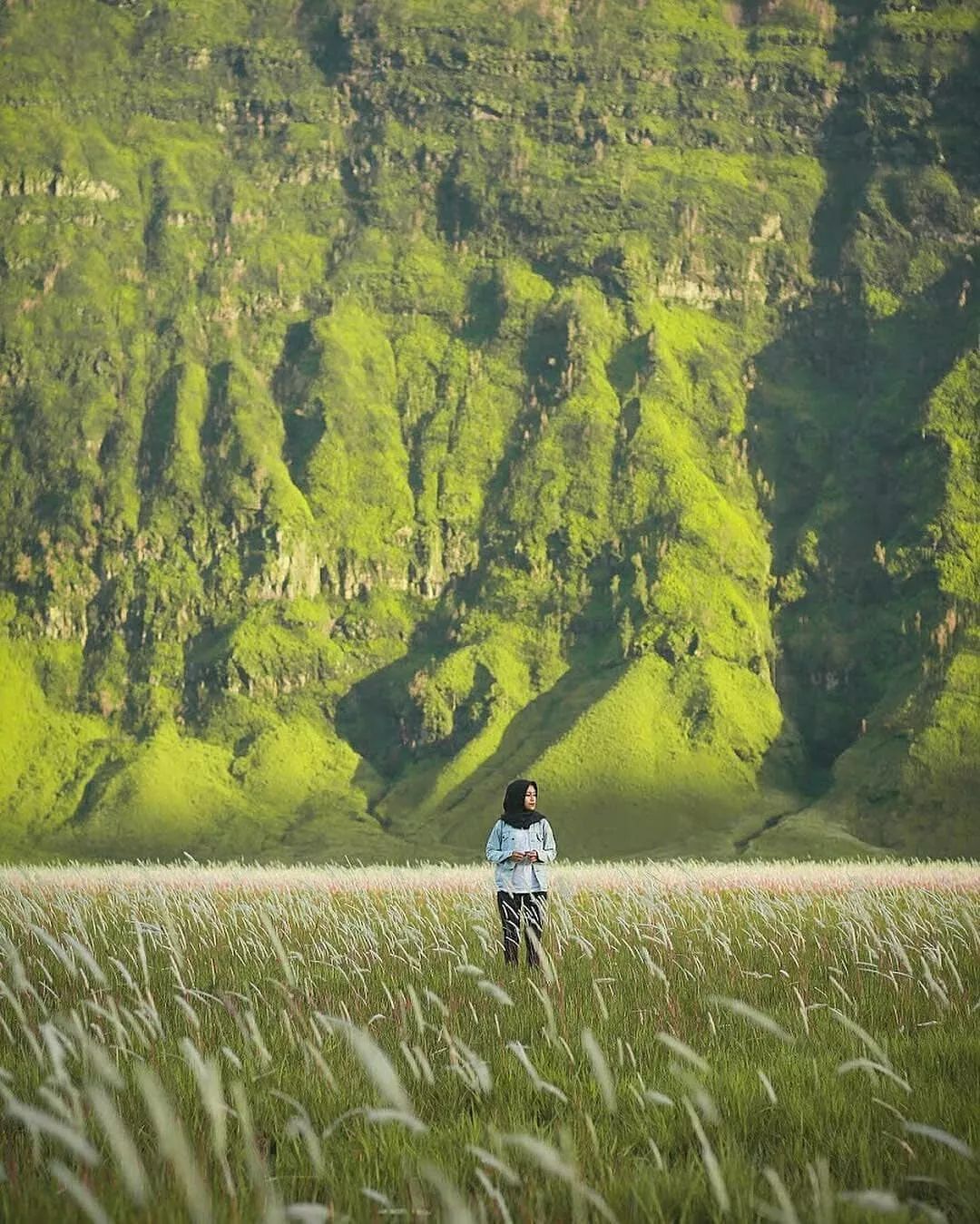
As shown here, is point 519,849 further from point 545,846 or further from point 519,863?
point 545,846

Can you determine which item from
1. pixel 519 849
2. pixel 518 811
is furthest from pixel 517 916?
pixel 518 811

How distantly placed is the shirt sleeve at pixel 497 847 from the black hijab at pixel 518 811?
0.41 feet

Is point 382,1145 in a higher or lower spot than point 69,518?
lower

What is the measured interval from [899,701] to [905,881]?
421ft

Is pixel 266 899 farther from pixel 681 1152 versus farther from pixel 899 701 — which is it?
pixel 899 701

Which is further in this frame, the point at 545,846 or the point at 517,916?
the point at 545,846

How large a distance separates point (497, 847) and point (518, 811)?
24.0 inches

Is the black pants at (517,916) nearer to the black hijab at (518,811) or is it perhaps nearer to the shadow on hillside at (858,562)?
the black hijab at (518,811)

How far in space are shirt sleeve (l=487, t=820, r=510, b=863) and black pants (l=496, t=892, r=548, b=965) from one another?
15.0 inches

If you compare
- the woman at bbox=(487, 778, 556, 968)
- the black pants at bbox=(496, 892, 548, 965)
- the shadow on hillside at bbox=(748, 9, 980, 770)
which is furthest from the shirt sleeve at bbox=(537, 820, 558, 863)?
the shadow on hillside at bbox=(748, 9, 980, 770)

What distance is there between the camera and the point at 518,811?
52.9ft

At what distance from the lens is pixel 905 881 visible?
35.8 meters

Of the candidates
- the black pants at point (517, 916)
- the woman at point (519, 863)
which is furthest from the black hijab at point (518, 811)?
the black pants at point (517, 916)

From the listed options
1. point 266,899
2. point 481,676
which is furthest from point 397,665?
point 266,899
